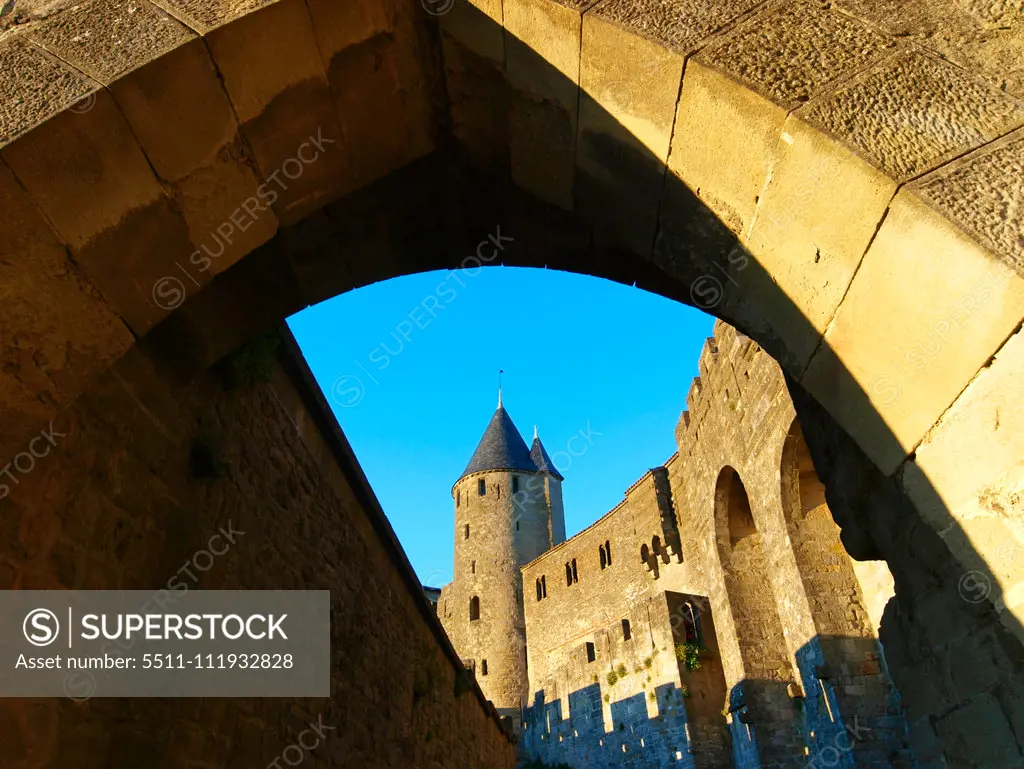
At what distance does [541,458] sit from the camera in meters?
44.5

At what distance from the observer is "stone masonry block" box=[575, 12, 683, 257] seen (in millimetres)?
1940

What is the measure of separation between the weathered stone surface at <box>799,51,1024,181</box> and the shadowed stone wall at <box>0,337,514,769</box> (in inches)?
109

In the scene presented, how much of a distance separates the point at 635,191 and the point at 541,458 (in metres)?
42.6

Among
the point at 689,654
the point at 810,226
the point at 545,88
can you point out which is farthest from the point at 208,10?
the point at 689,654

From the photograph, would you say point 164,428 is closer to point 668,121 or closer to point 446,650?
point 668,121

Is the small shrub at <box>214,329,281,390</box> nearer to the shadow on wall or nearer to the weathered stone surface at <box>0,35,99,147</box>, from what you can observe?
the weathered stone surface at <box>0,35,99,147</box>

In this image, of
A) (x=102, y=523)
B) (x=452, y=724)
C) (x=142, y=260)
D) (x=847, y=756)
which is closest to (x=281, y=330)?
(x=102, y=523)

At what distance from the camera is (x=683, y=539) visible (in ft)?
66.1

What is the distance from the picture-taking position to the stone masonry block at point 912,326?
145 centimetres

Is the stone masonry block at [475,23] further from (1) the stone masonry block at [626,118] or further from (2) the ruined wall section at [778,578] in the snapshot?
(2) the ruined wall section at [778,578]

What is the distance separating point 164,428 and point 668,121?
2529mm

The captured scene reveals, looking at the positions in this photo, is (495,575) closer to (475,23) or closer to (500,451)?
(500,451)

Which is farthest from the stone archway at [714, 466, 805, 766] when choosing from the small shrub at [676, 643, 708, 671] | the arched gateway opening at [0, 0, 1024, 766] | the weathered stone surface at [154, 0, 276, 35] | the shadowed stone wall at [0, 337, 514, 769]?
the weathered stone surface at [154, 0, 276, 35]

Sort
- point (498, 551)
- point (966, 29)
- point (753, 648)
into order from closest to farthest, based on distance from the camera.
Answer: point (966, 29) → point (753, 648) → point (498, 551)
